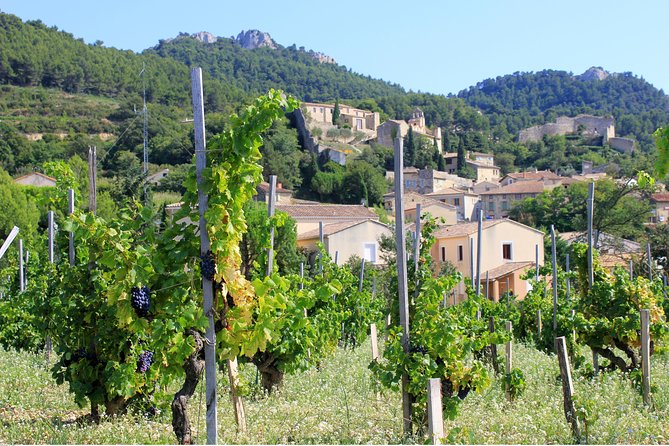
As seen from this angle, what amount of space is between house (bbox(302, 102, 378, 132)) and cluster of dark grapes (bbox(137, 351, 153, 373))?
101074 millimetres

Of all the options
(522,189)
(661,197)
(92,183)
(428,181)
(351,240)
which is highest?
(92,183)

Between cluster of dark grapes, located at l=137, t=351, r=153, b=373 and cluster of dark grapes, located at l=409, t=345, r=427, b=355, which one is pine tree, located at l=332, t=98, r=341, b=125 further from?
cluster of dark grapes, located at l=409, t=345, r=427, b=355

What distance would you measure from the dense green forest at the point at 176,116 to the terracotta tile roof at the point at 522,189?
9582 millimetres

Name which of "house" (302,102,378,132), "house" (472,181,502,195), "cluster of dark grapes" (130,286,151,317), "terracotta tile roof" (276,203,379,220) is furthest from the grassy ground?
"house" (302,102,378,132)

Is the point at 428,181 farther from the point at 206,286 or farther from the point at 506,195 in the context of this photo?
the point at 206,286

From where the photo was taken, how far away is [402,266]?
643 centimetres

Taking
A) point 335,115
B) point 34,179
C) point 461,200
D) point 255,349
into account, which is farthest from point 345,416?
point 335,115

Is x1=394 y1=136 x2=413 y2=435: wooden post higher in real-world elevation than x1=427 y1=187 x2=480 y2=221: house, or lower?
higher

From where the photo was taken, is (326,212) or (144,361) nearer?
(144,361)

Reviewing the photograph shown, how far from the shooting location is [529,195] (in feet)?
246

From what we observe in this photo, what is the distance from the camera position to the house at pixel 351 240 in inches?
1435

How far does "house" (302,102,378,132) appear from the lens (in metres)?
108

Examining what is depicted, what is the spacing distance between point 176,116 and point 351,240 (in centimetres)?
5655

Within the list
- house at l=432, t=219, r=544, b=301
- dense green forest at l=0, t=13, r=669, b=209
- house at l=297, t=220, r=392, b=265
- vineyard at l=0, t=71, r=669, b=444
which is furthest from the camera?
dense green forest at l=0, t=13, r=669, b=209
